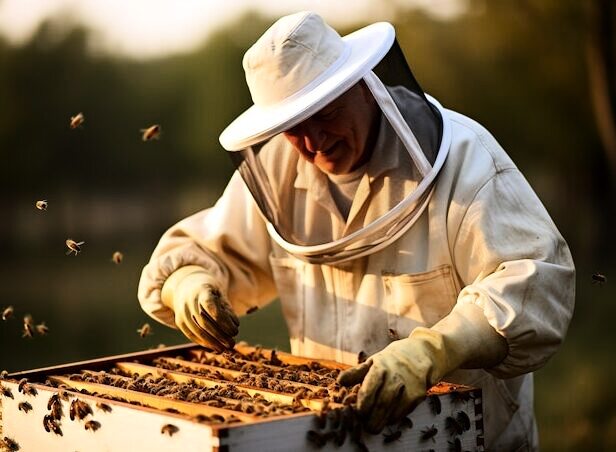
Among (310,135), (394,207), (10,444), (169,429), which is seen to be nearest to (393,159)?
(394,207)

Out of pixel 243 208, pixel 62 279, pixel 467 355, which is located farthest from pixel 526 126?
pixel 467 355

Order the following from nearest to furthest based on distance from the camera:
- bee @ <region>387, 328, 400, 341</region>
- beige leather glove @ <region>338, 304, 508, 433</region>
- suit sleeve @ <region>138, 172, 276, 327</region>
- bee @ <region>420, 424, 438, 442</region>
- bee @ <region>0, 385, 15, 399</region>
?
beige leather glove @ <region>338, 304, 508, 433</region>, bee @ <region>420, 424, 438, 442</region>, bee @ <region>0, 385, 15, 399</region>, bee @ <region>387, 328, 400, 341</region>, suit sleeve @ <region>138, 172, 276, 327</region>

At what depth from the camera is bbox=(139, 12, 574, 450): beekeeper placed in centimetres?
252

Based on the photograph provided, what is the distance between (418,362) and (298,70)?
91 cm

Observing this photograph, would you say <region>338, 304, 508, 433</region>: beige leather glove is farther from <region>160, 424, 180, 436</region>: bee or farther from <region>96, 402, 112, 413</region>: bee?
<region>96, 402, 112, 413</region>: bee

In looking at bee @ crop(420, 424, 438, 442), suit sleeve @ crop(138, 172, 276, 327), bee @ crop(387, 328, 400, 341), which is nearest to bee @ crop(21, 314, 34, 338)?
suit sleeve @ crop(138, 172, 276, 327)

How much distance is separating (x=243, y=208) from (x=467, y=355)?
3.83 feet

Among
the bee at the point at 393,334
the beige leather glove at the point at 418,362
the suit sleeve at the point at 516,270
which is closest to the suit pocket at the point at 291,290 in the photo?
the bee at the point at 393,334

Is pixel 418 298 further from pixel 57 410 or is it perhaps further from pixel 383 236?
pixel 57 410

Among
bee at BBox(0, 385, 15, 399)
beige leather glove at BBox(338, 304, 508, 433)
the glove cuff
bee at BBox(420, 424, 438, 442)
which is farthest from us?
the glove cuff

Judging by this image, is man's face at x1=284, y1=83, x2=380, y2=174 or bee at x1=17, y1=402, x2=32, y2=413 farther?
man's face at x1=284, y1=83, x2=380, y2=174

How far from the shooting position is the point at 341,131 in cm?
282

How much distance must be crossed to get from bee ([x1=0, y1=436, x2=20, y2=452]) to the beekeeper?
63 centimetres

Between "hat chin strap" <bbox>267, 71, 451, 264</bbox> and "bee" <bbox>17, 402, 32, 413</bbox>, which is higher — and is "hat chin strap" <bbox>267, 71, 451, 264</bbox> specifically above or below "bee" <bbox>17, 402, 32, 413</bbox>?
above
